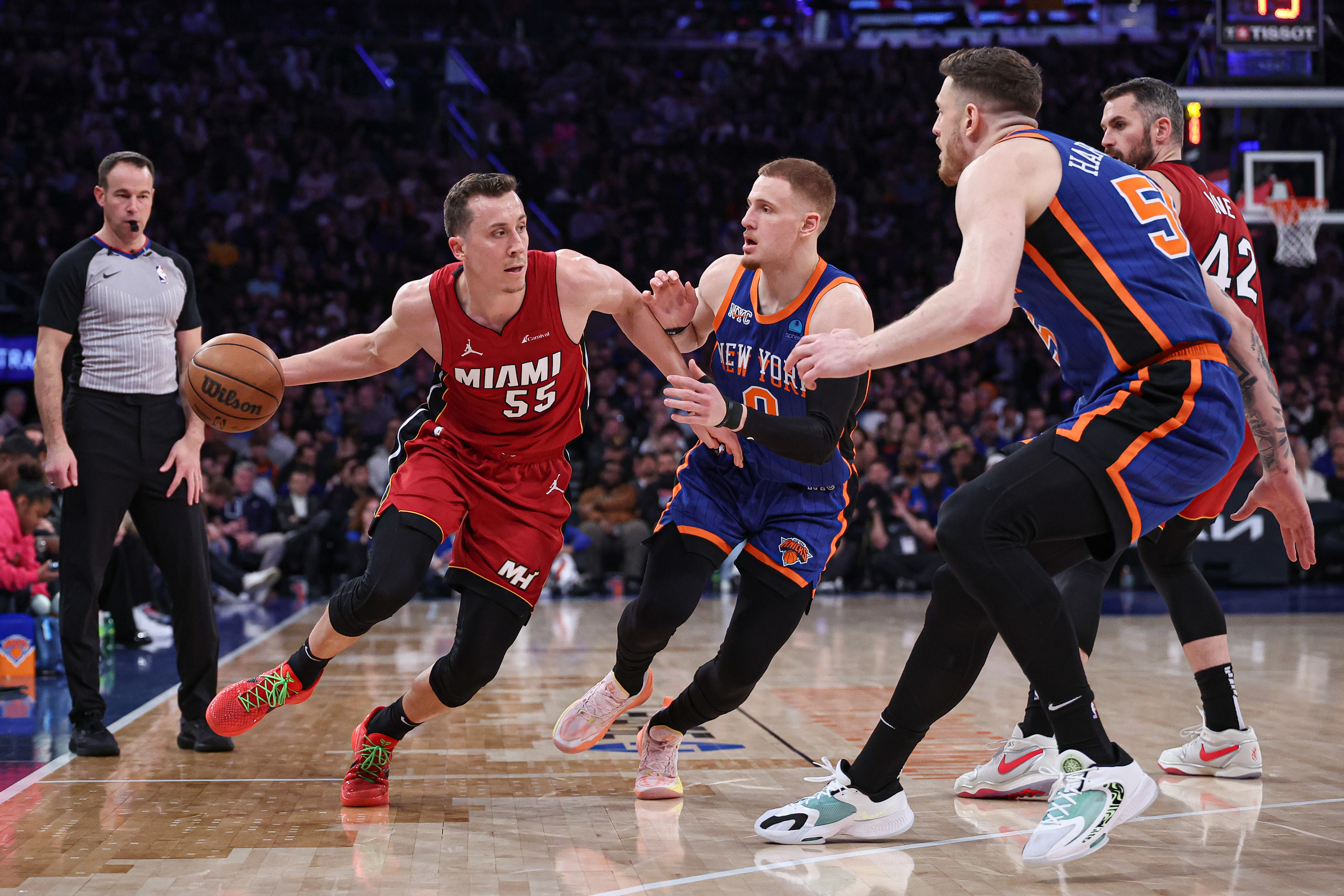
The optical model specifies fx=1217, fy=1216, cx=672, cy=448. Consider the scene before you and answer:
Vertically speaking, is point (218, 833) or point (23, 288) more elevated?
point (23, 288)

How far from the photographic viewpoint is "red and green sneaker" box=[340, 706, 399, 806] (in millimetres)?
3736

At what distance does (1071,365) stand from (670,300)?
1.40 meters

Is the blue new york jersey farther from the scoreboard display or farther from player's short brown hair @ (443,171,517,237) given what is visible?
the scoreboard display

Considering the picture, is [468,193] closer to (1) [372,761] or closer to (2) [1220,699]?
(1) [372,761]

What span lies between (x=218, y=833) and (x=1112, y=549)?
2.48 metres

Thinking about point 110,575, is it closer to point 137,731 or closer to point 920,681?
point 137,731

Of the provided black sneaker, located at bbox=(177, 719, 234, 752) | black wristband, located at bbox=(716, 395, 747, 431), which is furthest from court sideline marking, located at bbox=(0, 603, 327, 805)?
black wristband, located at bbox=(716, 395, 747, 431)

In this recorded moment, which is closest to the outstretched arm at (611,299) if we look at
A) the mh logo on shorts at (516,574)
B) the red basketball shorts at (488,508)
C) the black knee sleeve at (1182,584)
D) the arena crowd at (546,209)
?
the red basketball shorts at (488,508)

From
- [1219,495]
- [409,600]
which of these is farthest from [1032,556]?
[409,600]

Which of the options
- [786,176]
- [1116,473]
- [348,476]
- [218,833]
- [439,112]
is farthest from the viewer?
[439,112]

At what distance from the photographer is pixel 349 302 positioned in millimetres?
16328

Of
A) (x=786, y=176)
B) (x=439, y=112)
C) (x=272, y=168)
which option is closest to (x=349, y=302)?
(x=272, y=168)

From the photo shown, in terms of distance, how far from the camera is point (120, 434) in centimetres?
474

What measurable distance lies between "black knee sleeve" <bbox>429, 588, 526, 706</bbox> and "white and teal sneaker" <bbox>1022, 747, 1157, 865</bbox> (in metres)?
1.69
